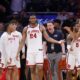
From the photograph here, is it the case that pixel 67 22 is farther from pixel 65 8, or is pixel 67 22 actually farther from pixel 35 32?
pixel 35 32

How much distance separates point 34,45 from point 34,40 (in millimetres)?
155

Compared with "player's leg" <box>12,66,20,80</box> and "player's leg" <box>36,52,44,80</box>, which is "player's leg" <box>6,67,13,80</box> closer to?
"player's leg" <box>12,66,20,80</box>

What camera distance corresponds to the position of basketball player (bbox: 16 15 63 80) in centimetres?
1355

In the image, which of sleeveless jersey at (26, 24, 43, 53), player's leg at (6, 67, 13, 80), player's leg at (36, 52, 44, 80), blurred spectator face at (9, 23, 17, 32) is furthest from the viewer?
blurred spectator face at (9, 23, 17, 32)

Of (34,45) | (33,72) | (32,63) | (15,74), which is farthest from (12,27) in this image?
(33,72)

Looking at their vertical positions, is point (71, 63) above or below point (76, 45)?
below

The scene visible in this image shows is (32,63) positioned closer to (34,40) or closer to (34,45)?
(34,45)

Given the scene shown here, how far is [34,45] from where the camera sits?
13.7 m

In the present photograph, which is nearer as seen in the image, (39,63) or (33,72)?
(39,63)

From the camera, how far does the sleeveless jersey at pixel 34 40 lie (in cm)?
1364

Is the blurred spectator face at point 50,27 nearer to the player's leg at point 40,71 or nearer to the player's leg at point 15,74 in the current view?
the player's leg at point 40,71

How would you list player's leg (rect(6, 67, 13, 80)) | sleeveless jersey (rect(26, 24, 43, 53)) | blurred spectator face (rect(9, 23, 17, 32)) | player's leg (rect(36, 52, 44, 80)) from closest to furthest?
player's leg (rect(36, 52, 44, 80)) → sleeveless jersey (rect(26, 24, 43, 53)) → player's leg (rect(6, 67, 13, 80)) → blurred spectator face (rect(9, 23, 17, 32))

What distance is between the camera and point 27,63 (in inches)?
537

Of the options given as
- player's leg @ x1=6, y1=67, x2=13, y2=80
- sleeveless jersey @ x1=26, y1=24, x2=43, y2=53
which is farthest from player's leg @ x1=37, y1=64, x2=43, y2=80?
player's leg @ x1=6, y1=67, x2=13, y2=80
